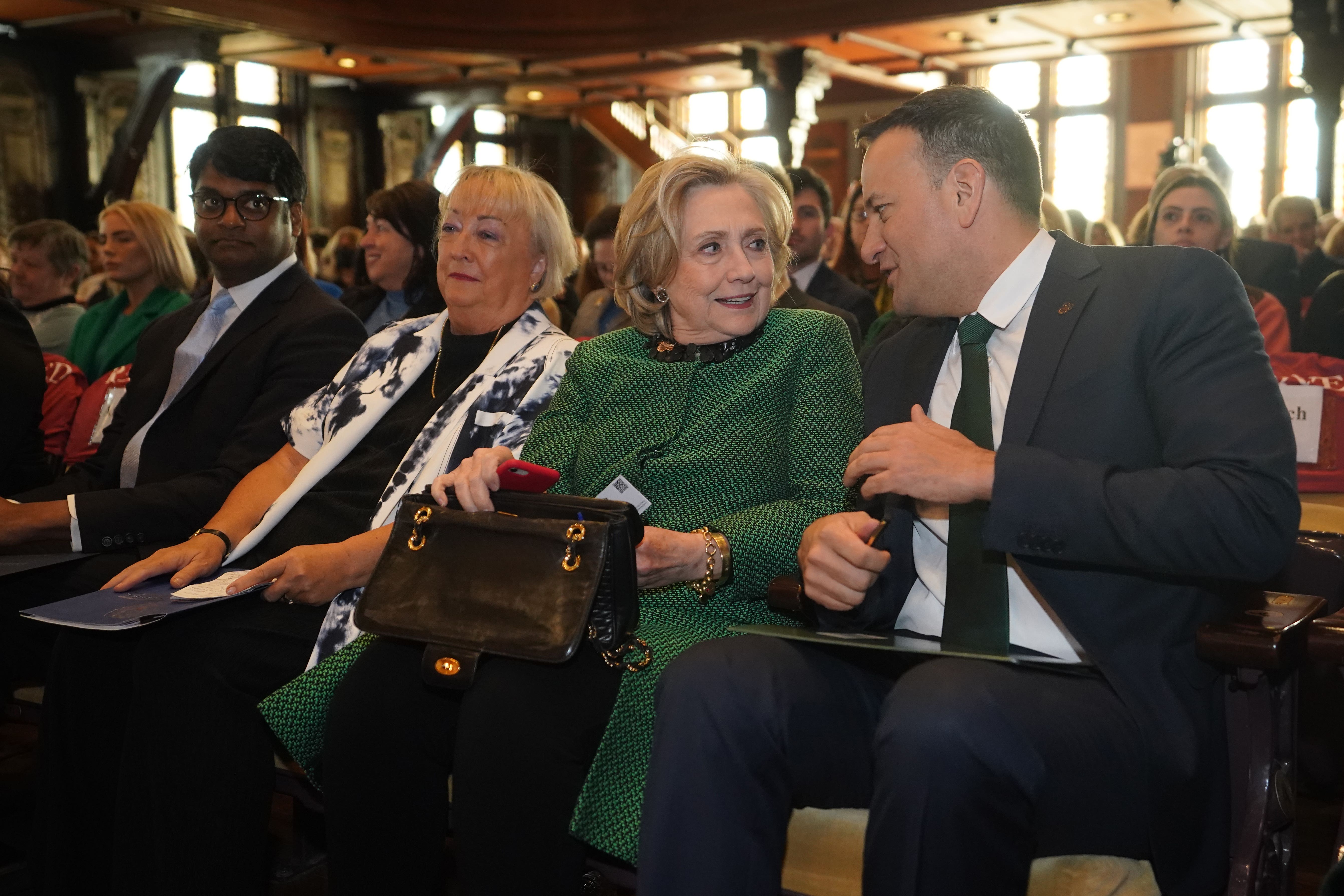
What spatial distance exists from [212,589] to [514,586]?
0.74 m

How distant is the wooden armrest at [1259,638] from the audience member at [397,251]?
7.45 feet

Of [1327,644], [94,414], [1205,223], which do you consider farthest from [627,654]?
[1205,223]

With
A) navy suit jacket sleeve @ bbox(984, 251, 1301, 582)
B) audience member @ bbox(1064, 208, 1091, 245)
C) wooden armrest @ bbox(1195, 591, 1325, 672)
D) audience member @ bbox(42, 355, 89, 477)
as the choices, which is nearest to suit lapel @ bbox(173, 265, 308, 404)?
audience member @ bbox(42, 355, 89, 477)

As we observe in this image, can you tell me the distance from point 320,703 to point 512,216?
110cm

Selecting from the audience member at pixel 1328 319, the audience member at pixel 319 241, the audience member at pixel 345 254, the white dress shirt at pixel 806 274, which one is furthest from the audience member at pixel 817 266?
the audience member at pixel 319 241

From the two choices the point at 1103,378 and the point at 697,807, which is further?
the point at 1103,378

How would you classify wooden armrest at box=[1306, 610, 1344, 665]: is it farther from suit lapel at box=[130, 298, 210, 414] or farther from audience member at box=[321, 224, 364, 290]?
audience member at box=[321, 224, 364, 290]

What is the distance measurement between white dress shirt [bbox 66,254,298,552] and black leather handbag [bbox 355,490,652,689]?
1.15m

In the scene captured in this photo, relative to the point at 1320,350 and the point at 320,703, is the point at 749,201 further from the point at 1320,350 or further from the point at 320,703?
the point at 1320,350

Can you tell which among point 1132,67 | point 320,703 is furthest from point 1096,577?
point 1132,67

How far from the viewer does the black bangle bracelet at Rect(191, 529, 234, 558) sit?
2312 millimetres

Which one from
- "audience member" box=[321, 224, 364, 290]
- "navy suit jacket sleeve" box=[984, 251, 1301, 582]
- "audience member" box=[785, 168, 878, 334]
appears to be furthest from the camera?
"audience member" box=[321, 224, 364, 290]

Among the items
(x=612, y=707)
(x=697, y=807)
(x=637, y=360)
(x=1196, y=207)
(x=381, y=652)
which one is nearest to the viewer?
(x=697, y=807)

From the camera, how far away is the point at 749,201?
2127mm
